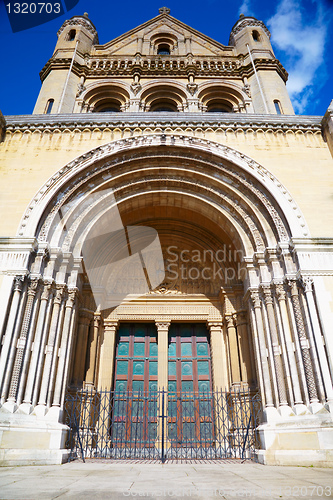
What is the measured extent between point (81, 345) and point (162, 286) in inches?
125

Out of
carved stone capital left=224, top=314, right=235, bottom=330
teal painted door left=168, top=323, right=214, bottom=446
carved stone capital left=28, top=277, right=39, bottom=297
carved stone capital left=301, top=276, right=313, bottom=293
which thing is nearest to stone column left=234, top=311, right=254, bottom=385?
carved stone capital left=224, top=314, right=235, bottom=330

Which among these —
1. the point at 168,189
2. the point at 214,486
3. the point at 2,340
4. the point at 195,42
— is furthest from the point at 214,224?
the point at 195,42

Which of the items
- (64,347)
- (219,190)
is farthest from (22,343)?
(219,190)

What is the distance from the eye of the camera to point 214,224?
982cm

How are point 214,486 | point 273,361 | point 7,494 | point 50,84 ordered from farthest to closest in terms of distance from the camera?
point 50,84 < point 273,361 < point 214,486 < point 7,494

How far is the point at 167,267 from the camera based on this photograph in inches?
431

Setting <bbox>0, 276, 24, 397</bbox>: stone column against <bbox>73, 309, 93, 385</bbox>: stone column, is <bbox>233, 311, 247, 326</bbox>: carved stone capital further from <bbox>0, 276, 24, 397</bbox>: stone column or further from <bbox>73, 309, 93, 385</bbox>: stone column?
<bbox>0, 276, 24, 397</bbox>: stone column

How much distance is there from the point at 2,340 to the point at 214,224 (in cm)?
644

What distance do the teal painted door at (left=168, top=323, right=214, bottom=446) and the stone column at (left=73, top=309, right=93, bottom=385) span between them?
249 centimetres

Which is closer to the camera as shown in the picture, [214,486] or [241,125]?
[214,486]

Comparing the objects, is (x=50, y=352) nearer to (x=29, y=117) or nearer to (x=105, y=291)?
(x=105, y=291)

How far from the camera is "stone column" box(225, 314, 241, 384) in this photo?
8667 mm

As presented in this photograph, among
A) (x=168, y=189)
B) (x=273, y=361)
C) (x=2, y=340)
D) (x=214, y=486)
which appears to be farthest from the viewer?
(x=168, y=189)

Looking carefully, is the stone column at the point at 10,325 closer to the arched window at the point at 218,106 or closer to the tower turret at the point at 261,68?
the tower turret at the point at 261,68
